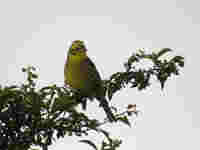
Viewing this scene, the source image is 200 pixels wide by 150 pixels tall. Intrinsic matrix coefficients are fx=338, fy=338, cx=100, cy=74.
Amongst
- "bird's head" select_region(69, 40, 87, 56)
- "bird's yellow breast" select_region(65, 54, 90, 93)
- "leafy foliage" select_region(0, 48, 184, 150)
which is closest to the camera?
"leafy foliage" select_region(0, 48, 184, 150)

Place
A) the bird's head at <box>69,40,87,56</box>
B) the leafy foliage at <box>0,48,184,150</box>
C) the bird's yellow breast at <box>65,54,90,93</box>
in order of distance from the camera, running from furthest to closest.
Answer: the bird's yellow breast at <box>65,54,90,93</box>, the bird's head at <box>69,40,87,56</box>, the leafy foliage at <box>0,48,184,150</box>

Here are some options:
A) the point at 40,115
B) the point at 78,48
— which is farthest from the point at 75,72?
the point at 40,115

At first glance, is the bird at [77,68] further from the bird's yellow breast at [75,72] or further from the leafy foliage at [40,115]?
the leafy foliage at [40,115]

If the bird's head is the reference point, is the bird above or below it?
below

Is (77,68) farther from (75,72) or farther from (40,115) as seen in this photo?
(40,115)

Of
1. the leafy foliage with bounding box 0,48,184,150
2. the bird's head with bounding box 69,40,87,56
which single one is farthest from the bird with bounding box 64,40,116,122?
the leafy foliage with bounding box 0,48,184,150

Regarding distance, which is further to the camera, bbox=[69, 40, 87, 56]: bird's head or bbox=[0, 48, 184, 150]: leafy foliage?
bbox=[69, 40, 87, 56]: bird's head

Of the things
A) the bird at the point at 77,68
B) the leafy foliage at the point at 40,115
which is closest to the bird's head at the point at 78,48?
the bird at the point at 77,68

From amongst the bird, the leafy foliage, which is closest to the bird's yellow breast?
the bird

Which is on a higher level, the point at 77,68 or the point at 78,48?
the point at 78,48

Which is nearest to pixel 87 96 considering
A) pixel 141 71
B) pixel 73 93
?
pixel 73 93

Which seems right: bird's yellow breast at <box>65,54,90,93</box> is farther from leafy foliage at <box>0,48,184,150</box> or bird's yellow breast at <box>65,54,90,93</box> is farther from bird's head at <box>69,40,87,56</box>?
leafy foliage at <box>0,48,184,150</box>

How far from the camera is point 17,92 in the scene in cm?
149

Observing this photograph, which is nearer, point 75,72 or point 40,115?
point 40,115
